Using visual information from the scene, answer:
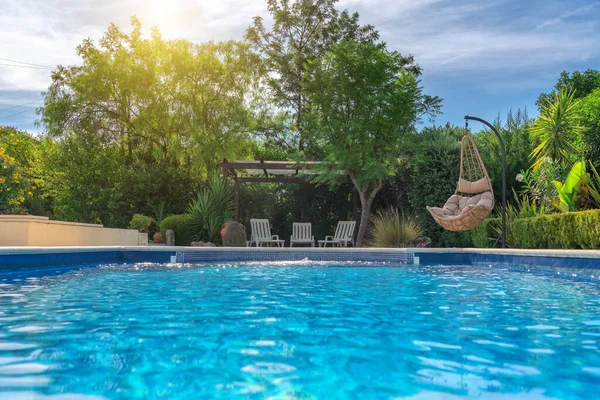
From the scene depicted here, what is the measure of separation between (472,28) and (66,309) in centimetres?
1134

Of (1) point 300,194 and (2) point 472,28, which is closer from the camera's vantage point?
(2) point 472,28

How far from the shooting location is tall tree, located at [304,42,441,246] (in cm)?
1251

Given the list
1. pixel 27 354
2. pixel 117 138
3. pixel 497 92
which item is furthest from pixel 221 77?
pixel 27 354

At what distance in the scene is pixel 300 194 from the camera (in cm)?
Answer: 1526

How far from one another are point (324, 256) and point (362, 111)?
15.1 ft

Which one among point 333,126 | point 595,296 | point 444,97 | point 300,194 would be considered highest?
point 444,97

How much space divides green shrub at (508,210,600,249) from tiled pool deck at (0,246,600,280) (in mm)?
969

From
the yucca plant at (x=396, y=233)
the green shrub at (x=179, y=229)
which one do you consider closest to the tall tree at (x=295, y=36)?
the green shrub at (x=179, y=229)

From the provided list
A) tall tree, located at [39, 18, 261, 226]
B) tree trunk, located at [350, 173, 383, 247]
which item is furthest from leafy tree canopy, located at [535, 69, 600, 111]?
tall tree, located at [39, 18, 261, 226]

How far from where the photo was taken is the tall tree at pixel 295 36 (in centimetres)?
2117

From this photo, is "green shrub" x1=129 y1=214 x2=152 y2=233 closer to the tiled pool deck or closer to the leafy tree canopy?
the tiled pool deck

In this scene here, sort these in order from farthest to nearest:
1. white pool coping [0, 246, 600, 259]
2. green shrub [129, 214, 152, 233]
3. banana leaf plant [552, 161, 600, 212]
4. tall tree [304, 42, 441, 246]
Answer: green shrub [129, 214, 152, 233], tall tree [304, 42, 441, 246], banana leaf plant [552, 161, 600, 212], white pool coping [0, 246, 600, 259]

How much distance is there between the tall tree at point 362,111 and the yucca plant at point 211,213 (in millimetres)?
2822

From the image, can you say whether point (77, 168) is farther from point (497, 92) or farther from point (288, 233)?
point (497, 92)
